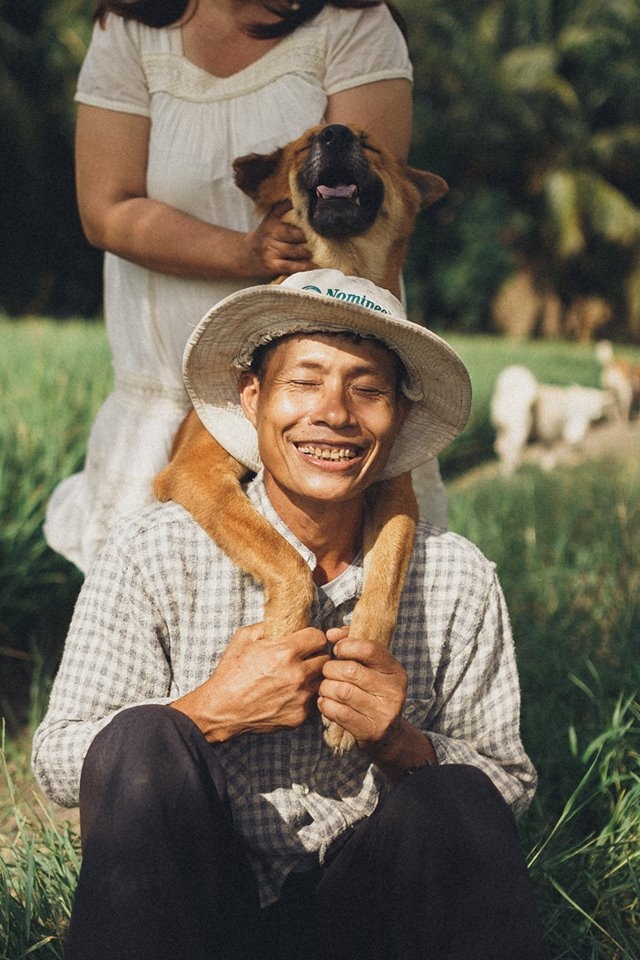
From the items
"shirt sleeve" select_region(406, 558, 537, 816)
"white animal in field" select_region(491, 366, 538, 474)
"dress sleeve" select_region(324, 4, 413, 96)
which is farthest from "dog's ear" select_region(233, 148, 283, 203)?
"white animal in field" select_region(491, 366, 538, 474)

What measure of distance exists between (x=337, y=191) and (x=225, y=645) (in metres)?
1.30

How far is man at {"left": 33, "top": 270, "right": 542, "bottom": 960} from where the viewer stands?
173 centimetres

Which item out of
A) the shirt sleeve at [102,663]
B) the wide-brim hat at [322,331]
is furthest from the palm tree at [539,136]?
the shirt sleeve at [102,663]

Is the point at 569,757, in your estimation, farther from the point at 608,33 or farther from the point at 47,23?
the point at 608,33

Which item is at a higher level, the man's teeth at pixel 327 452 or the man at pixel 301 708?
the man's teeth at pixel 327 452

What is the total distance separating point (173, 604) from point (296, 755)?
1.25ft

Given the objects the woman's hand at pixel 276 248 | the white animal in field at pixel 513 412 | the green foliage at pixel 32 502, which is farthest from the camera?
the white animal in field at pixel 513 412

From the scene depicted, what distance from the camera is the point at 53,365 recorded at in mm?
6484

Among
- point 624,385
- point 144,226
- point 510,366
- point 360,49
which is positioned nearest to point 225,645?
point 144,226

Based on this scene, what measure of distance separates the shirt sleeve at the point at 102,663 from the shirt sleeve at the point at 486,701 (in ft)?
1.83

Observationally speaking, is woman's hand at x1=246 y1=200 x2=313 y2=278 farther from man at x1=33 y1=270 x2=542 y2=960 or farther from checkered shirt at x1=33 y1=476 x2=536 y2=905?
checkered shirt at x1=33 y1=476 x2=536 y2=905

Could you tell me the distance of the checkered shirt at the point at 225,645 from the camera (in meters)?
1.99

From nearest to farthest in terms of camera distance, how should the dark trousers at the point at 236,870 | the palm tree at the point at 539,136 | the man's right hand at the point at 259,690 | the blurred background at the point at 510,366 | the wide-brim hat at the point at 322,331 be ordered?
the dark trousers at the point at 236,870, the man's right hand at the point at 259,690, the wide-brim hat at the point at 322,331, the blurred background at the point at 510,366, the palm tree at the point at 539,136

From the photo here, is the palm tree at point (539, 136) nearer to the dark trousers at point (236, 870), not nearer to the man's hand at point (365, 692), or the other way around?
the man's hand at point (365, 692)
